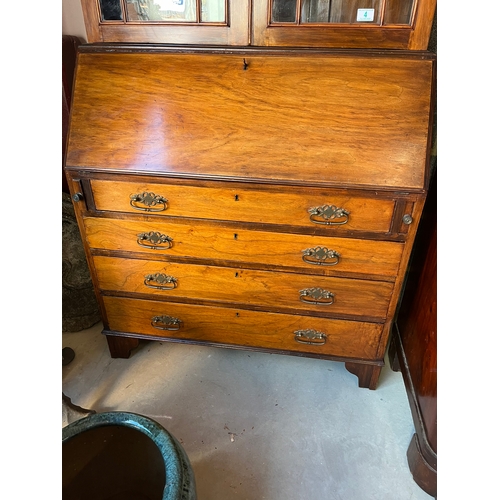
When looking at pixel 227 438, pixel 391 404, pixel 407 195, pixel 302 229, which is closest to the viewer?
pixel 407 195

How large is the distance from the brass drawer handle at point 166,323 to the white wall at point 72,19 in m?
1.26

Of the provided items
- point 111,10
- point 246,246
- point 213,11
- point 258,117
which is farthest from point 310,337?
point 111,10

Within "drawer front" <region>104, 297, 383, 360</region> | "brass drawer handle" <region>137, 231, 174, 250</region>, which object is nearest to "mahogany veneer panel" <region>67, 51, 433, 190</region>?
"brass drawer handle" <region>137, 231, 174, 250</region>

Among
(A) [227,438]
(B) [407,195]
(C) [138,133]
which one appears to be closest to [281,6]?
(C) [138,133]

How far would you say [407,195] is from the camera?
1087mm

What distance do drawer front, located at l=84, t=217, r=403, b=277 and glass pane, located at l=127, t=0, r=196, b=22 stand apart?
25.7 inches

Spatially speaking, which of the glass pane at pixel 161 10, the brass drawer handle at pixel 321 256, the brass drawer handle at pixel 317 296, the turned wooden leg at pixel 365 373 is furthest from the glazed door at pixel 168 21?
the turned wooden leg at pixel 365 373

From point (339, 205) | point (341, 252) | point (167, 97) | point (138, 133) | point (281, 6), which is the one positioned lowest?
point (341, 252)

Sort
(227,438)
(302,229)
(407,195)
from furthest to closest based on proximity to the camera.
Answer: (227,438) < (302,229) < (407,195)

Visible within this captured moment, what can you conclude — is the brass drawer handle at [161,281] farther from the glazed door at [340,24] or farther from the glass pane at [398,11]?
the glass pane at [398,11]

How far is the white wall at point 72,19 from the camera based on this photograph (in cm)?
164

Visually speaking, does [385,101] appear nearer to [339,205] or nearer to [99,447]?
[339,205]

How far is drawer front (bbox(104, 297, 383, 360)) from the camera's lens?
1.40 meters

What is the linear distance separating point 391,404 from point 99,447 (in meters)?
1.08
